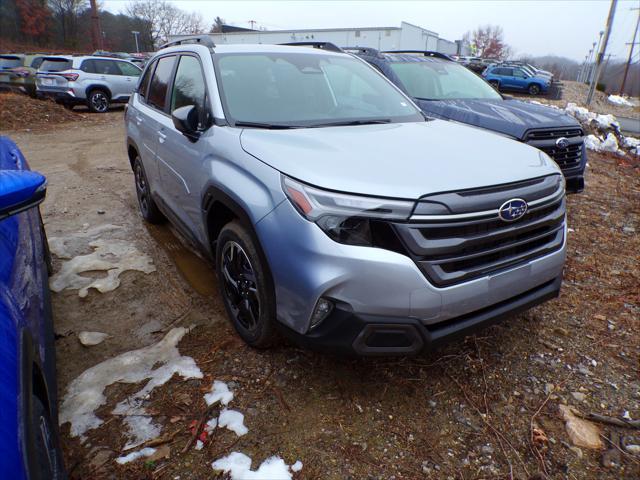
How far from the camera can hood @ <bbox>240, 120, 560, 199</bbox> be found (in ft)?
6.59

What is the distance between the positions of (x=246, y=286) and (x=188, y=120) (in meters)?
1.13

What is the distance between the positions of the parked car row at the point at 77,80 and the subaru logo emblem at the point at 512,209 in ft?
43.6

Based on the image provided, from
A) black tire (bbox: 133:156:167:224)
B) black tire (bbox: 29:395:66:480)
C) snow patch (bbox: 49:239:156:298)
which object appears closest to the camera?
black tire (bbox: 29:395:66:480)

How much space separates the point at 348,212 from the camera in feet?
6.39

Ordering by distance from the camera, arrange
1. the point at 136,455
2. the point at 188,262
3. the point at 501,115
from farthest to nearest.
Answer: the point at 501,115, the point at 188,262, the point at 136,455

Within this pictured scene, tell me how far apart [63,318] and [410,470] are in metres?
2.61

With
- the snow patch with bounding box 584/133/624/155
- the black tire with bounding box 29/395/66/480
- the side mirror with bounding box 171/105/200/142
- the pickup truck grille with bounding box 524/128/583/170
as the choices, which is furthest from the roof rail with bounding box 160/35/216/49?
the snow patch with bounding box 584/133/624/155

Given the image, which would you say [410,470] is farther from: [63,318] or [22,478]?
[63,318]

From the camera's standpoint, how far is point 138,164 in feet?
15.5

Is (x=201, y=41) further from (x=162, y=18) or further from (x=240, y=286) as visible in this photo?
(x=162, y=18)

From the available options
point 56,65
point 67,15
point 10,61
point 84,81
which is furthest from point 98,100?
point 67,15

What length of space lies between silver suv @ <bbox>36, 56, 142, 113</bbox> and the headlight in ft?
42.3

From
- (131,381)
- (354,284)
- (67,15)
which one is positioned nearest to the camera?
(354,284)

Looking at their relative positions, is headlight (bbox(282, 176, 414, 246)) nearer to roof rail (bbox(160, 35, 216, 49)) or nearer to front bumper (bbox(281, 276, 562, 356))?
front bumper (bbox(281, 276, 562, 356))
